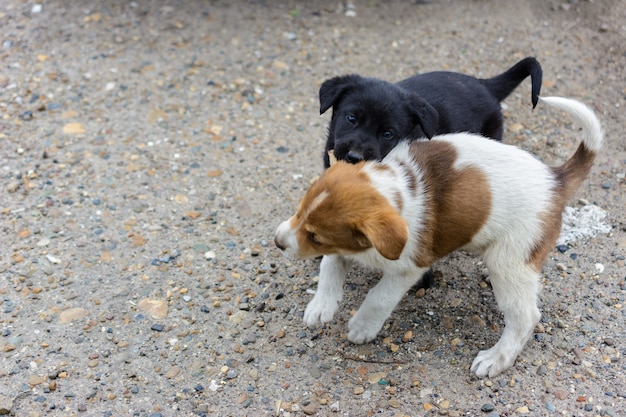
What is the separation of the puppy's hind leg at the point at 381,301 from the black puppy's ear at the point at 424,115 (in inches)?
40.1

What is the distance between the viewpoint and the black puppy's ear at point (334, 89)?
185 inches

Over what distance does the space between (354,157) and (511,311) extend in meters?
1.38

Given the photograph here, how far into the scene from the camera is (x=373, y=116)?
4.61 m

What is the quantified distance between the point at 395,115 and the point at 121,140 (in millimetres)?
2742

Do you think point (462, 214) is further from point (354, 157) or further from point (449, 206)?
point (354, 157)

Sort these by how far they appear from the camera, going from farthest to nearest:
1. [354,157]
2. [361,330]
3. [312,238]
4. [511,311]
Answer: [354,157]
[361,330]
[511,311]
[312,238]

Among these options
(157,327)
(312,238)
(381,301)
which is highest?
(312,238)

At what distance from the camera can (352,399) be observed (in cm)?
399

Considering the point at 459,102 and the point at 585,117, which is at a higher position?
the point at 585,117

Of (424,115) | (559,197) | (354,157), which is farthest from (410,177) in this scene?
(559,197)

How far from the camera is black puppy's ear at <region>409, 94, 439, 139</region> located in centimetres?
451

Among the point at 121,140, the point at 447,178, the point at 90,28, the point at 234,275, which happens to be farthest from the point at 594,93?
the point at 90,28

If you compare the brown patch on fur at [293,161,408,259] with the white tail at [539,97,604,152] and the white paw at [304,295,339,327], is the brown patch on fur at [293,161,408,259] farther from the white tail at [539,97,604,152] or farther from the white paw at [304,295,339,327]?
the white tail at [539,97,604,152]

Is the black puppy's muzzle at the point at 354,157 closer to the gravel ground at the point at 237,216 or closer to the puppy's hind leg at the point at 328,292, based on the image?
the puppy's hind leg at the point at 328,292
